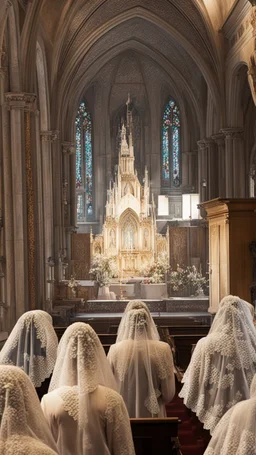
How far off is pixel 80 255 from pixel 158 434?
72.3 feet

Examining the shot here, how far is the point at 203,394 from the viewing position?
20.6 ft

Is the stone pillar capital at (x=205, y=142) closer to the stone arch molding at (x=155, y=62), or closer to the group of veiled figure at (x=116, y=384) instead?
the stone arch molding at (x=155, y=62)

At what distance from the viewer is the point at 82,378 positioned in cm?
411

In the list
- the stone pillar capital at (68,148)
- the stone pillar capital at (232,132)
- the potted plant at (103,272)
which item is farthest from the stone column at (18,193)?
the stone pillar capital at (68,148)

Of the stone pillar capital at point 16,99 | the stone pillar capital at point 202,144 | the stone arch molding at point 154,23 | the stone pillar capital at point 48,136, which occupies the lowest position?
the stone pillar capital at point 16,99

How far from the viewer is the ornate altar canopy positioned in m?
29.6

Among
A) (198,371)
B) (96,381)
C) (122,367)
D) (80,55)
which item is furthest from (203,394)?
(80,55)

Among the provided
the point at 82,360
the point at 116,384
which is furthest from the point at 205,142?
the point at 82,360

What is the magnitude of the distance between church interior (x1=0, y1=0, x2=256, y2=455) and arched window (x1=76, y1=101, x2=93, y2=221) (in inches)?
2.0

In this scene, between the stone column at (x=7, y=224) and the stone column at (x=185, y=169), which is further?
the stone column at (x=185, y=169)

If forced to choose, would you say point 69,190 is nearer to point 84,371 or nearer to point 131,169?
point 131,169

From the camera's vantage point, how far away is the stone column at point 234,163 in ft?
74.3

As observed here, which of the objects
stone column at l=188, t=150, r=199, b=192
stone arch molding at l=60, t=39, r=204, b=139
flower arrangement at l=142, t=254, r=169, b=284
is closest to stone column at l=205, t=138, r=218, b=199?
stone arch molding at l=60, t=39, r=204, b=139

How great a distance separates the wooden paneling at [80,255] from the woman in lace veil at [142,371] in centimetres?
2101
